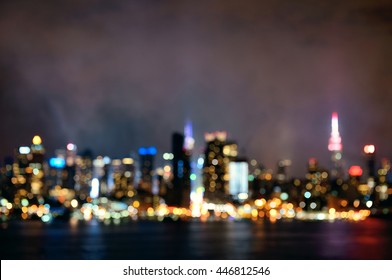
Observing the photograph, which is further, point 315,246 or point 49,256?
point 315,246

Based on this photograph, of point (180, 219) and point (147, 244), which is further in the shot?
point (180, 219)
